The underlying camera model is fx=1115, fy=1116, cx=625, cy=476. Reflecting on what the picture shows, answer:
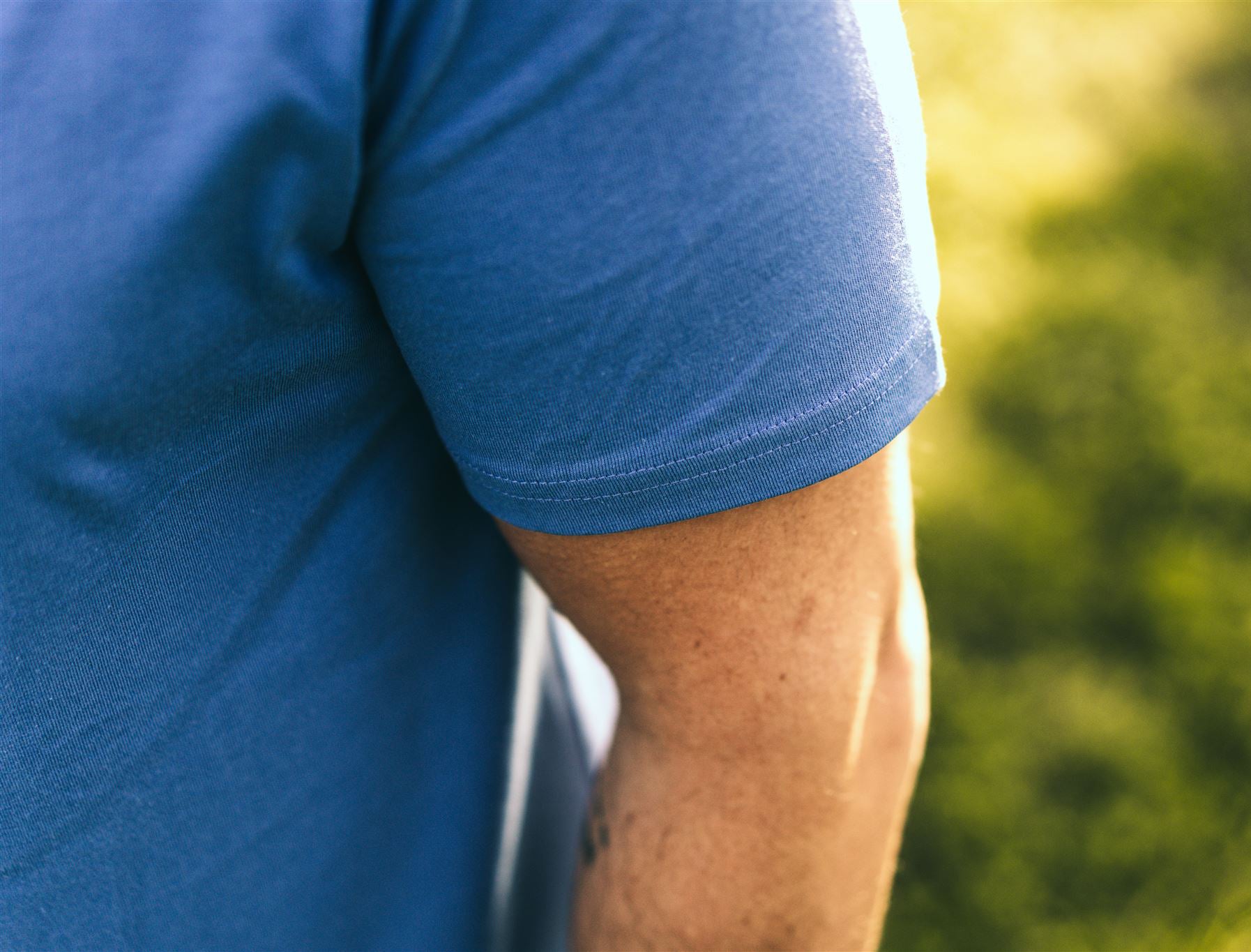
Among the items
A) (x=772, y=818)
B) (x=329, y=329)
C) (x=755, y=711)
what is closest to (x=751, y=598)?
(x=755, y=711)

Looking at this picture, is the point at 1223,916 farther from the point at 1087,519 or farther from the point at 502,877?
the point at 502,877

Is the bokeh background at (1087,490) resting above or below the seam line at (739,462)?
below

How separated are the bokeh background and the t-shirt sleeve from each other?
1.78 m

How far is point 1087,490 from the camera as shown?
9.43 ft

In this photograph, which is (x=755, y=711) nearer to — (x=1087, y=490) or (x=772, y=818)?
(x=772, y=818)

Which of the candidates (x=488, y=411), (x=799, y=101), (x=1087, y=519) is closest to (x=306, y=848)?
(x=488, y=411)

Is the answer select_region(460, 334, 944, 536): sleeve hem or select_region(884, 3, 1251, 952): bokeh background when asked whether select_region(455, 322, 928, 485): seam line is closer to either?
select_region(460, 334, 944, 536): sleeve hem

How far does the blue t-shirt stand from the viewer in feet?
2.23

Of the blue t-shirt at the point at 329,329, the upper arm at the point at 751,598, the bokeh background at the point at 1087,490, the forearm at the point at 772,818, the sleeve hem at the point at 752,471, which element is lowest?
the bokeh background at the point at 1087,490

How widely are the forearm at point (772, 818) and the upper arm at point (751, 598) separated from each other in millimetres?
18

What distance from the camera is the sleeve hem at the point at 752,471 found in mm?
764

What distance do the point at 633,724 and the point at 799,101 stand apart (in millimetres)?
592

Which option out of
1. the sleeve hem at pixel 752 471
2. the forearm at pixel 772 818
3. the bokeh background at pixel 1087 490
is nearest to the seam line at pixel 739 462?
the sleeve hem at pixel 752 471

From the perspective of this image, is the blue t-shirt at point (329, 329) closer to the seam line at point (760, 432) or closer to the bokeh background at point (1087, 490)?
the seam line at point (760, 432)
